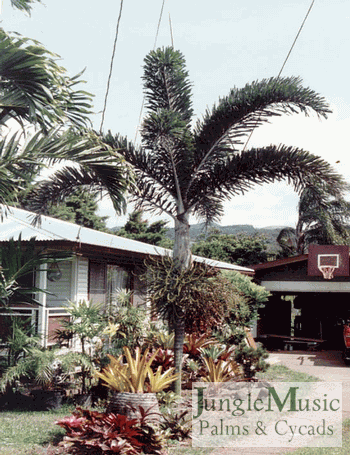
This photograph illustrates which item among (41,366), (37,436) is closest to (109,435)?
(37,436)

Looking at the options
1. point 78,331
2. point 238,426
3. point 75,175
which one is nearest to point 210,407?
point 238,426

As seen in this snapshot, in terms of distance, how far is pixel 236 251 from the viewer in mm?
34594

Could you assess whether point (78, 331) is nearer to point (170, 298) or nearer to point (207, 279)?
point (170, 298)

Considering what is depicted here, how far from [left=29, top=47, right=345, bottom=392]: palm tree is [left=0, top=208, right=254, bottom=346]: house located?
111 cm

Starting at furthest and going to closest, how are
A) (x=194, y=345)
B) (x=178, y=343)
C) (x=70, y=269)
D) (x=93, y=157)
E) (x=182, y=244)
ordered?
1. (x=70, y=269)
2. (x=194, y=345)
3. (x=182, y=244)
4. (x=178, y=343)
5. (x=93, y=157)

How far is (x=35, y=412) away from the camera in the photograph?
367 inches

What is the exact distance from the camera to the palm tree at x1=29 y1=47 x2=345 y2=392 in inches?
392

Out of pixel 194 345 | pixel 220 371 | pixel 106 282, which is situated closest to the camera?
pixel 220 371

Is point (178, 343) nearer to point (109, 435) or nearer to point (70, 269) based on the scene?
point (109, 435)

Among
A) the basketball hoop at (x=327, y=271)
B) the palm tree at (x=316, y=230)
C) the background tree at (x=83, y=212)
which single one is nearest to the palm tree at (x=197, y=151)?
the basketball hoop at (x=327, y=271)

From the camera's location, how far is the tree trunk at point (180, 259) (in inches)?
384

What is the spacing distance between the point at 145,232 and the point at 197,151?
27.5 m

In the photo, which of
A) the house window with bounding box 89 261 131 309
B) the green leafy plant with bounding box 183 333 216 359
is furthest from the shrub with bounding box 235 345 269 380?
the house window with bounding box 89 261 131 309

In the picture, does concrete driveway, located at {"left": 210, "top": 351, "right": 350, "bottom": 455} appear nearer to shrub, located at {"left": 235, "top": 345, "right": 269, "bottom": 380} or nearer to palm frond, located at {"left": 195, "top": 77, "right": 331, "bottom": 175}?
shrub, located at {"left": 235, "top": 345, "right": 269, "bottom": 380}
